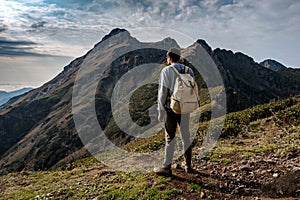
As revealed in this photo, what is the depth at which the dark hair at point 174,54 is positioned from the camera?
9055 millimetres

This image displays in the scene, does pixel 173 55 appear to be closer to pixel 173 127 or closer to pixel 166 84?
pixel 166 84

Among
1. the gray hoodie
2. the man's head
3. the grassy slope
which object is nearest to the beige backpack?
the gray hoodie

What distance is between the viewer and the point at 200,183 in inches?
362

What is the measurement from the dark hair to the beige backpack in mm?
362

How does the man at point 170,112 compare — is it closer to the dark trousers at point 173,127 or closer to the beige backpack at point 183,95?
the dark trousers at point 173,127

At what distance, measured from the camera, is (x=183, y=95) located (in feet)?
28.7

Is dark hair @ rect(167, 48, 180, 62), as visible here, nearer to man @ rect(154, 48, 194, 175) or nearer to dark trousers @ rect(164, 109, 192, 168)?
man @ rect(154, 48, 194, 175)

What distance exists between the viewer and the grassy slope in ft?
30.3

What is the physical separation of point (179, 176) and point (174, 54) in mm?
3860

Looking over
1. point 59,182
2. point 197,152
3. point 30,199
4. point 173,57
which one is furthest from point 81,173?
point 173,57

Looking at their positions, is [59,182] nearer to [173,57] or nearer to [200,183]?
[200,183]

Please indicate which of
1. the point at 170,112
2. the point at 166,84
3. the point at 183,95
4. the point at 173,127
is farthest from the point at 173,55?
the point at 173,127

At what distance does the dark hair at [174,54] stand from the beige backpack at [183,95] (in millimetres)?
362

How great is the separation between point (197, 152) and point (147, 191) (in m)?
4.76
